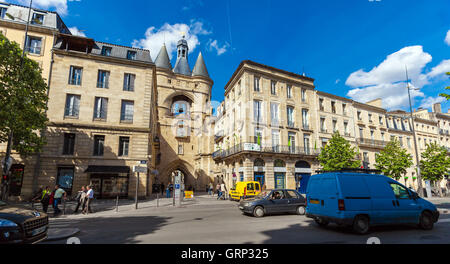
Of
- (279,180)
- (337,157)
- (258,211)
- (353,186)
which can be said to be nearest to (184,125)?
(279,180)

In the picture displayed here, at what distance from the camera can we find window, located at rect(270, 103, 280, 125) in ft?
A: 93.9

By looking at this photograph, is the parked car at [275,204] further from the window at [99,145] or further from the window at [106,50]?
the window at [106,50]

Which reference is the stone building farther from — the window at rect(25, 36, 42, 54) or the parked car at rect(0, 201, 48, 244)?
the parked car at rect(0, 201, 48, 244)

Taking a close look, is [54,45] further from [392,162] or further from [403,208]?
[392,162]

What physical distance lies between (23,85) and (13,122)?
2.37m

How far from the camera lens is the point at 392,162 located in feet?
83.0

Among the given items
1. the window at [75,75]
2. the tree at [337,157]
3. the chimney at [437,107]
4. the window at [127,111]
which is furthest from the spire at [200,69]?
the chimney at [437,107]

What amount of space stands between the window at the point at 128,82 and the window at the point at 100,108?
218 cm

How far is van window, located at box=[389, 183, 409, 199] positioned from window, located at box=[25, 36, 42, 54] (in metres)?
27.9

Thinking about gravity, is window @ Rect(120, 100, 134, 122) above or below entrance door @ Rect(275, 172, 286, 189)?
above

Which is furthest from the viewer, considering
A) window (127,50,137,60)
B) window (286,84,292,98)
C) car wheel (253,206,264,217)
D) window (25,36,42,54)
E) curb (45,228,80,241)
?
window (286,84,292,98)

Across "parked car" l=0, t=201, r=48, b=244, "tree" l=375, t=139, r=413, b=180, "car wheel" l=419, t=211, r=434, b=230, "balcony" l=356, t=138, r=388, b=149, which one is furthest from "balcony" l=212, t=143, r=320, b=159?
"parked car" l=0, t=201, r=48, b=244

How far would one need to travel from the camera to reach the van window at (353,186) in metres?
6.81

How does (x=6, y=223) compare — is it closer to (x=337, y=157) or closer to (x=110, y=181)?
(x=110, y=181)
